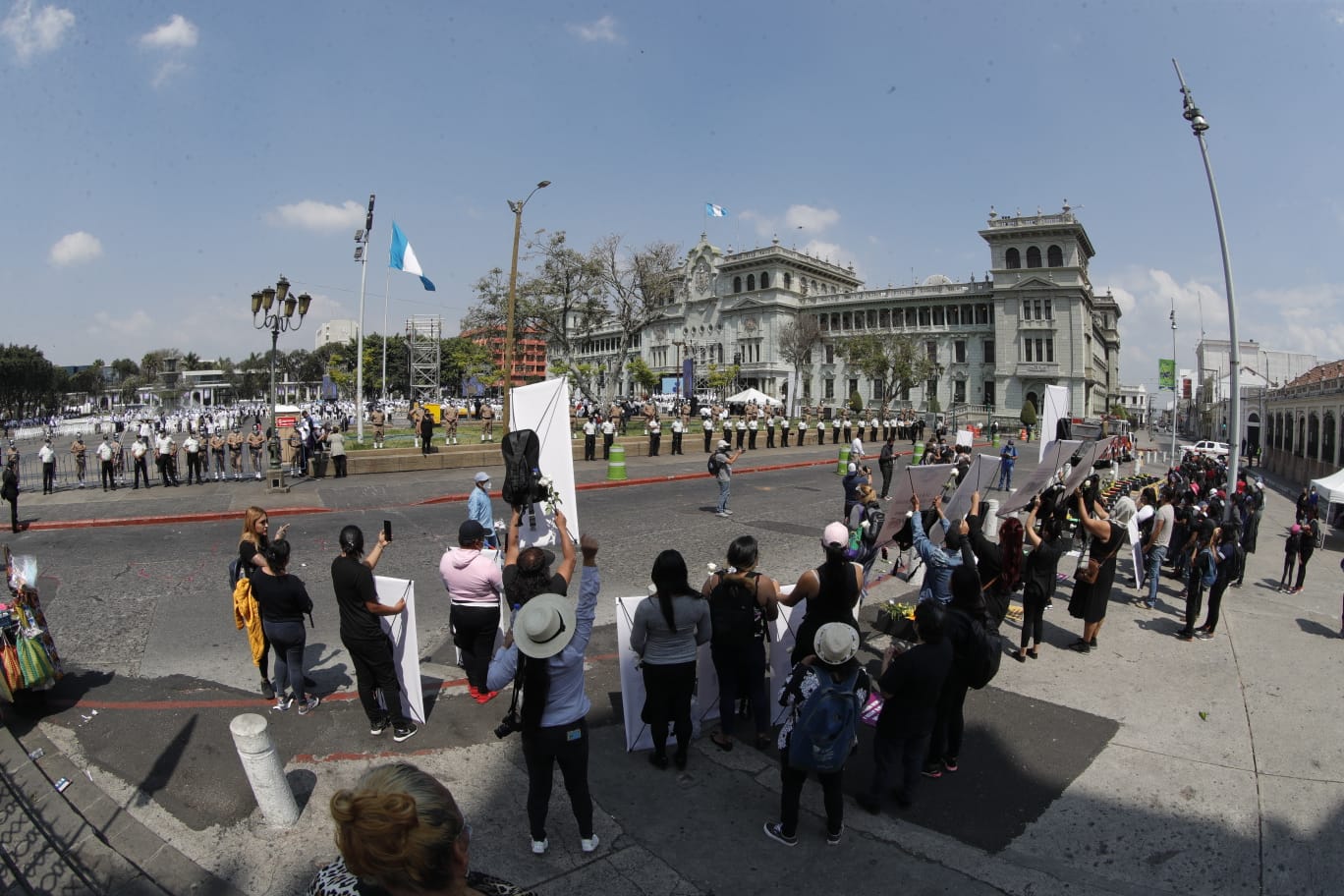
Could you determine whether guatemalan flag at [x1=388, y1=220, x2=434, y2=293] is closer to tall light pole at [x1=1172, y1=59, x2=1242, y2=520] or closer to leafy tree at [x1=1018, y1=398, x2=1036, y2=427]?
tall light pole at [x1=1172, y1=59, x2=1242, y2=520]

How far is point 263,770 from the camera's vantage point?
4160 millimetres

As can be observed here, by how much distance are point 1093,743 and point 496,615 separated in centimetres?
463

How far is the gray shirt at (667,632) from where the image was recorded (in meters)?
4.55

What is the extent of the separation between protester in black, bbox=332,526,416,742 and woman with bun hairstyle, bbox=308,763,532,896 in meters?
3.44

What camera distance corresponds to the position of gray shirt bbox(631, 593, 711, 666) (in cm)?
455

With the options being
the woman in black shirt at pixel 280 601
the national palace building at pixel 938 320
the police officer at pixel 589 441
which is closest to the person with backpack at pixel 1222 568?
the woman in black shirt at pixel 280 601

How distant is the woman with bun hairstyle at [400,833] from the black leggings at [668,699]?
2803 mm

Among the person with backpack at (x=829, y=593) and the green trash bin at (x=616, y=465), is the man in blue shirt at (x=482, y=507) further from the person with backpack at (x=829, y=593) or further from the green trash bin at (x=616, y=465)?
the green trash bin at (x=616, y=465)

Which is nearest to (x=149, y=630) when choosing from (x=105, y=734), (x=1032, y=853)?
(x=105, y=734)

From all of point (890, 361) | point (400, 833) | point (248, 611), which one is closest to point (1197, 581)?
point (400, 833)

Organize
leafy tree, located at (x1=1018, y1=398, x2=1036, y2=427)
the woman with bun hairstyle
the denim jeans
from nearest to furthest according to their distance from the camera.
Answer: the woman with bun hairstyle < the denim jeans < leafy tree, located at (x1=1018, y1=398, x2=1036, y2=427)

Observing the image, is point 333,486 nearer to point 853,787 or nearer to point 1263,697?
point 853,787

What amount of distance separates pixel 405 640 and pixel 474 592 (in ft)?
1.94

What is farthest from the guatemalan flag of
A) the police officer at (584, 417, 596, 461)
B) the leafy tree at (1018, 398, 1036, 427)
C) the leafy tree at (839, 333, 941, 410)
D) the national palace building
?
the leafy tree at (1018, 398, 1036, 427)
